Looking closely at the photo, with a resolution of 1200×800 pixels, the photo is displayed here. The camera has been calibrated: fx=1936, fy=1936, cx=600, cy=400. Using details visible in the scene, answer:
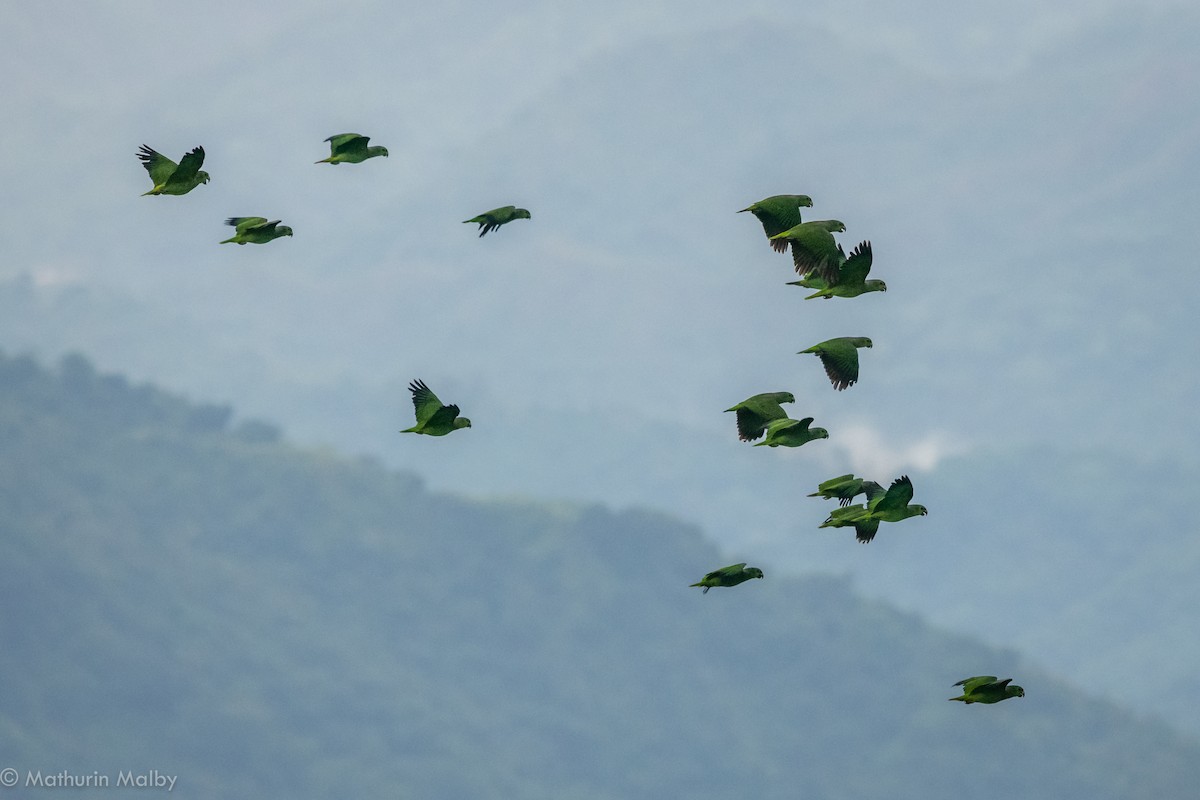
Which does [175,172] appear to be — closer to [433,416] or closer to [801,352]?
[433,416]

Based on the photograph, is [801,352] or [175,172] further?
[175,172]

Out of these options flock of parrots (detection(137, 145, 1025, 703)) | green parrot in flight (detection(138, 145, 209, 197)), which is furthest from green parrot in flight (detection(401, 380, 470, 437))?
green parrot in flight (detection(138, 145, 209, 197))

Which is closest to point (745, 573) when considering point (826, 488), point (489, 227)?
point (826, 488)

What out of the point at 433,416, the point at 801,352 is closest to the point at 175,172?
the point at 433,416

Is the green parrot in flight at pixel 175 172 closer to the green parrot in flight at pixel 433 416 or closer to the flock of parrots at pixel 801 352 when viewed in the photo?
the flock of parrots at pixel 801 352

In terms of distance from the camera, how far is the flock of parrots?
4684 cm

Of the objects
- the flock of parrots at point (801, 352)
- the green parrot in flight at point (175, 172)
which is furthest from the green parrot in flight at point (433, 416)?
the green parrot in flight at point (175, 172)

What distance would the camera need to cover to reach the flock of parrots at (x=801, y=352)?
154 ft

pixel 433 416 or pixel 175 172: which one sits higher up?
pixel 175 172

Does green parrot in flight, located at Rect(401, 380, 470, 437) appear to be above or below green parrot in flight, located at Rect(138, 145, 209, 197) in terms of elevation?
below

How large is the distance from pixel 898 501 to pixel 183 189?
19560mm

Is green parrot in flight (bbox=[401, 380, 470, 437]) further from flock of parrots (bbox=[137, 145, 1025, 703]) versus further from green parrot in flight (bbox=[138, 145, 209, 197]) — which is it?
green parrot in flight (bbox=[138, 145, 209, 197])

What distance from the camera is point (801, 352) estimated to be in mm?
46438

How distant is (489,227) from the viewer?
174 ft
